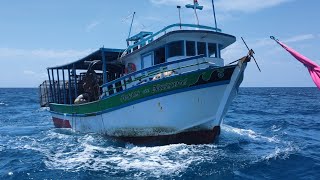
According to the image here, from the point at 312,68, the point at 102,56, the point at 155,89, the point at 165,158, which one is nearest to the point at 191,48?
the point at 155,89

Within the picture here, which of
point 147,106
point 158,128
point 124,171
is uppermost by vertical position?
point 147,106

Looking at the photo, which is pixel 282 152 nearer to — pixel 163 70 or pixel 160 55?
pixel 163 70

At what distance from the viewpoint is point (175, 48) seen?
13312 mm

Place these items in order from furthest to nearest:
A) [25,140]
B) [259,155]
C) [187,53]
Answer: [25,140]
[187,53]
[259,155]

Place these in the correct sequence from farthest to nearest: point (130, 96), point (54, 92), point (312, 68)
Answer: point (54, 92) → point (130, 96) → point (312, 68)

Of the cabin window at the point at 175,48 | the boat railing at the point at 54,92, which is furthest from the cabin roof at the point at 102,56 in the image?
the cabin window at the point at 175,48

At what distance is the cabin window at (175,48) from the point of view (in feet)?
43.3

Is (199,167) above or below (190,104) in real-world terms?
below

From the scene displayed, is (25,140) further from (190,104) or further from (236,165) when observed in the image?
(236,165)

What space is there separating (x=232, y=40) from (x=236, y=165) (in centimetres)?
647

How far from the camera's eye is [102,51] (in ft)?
50.0

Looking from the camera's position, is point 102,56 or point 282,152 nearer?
point 282,152

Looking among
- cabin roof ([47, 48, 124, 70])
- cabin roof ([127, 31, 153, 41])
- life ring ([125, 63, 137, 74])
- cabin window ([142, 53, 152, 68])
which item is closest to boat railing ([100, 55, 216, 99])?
cabin window ([142, 53, 152, 68])

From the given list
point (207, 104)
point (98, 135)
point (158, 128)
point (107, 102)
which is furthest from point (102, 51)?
point (207, 104)
